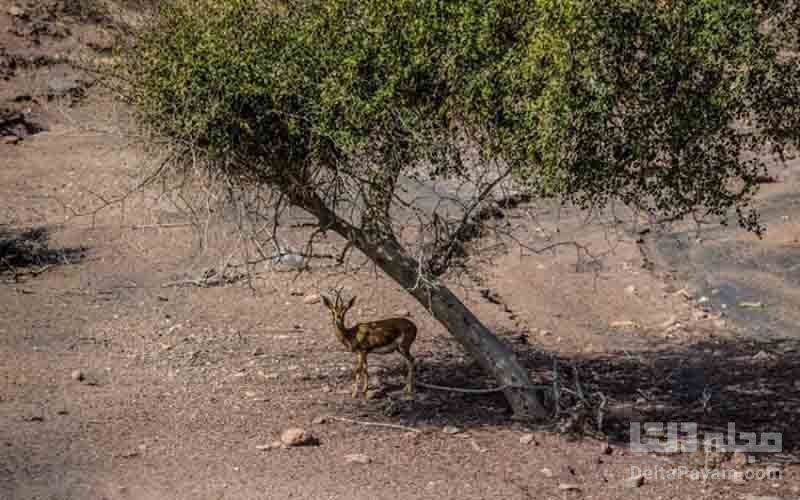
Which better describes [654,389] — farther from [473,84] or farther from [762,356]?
[473,84]

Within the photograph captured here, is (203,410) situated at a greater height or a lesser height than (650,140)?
lesser

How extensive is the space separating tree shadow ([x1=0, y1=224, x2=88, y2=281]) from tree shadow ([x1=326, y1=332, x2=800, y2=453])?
24.5ft

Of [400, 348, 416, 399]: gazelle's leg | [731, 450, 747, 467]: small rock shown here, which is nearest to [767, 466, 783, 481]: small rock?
[731, 450, 747, 467]: small rock

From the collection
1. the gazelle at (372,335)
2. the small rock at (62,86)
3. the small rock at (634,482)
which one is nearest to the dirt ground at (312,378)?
the small rock at (634,482)

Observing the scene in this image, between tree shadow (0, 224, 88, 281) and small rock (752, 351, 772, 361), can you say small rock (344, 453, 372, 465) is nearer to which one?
small rock (752, 351, 772, 361)

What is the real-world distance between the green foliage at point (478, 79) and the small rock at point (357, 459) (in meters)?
2.87

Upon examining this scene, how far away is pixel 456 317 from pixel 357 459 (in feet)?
7.59

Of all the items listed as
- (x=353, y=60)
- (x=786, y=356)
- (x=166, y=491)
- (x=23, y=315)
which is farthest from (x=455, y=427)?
(x=23, y=315)

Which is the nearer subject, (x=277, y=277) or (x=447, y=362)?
(x=447, y=362)

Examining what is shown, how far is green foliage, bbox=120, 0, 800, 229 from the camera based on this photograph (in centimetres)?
979

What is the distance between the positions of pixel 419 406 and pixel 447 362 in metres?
2.09

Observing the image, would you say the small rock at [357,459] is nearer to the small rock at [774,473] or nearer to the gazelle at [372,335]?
the gazelle at [372,335]

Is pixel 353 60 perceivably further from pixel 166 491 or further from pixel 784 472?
pixel 784 472

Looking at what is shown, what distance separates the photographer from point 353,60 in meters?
9.94
